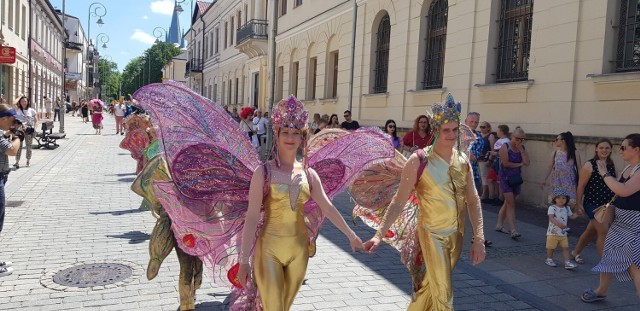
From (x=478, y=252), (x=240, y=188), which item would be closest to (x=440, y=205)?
(x=478, y=252)

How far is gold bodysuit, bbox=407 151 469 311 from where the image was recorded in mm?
3611

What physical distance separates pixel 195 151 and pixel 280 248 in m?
0.86

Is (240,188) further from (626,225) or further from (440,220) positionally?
(626,225)

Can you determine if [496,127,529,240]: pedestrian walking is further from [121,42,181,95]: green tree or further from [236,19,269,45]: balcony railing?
[121,42,181,95]: green tree

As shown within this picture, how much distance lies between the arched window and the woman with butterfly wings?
13119 millimetres

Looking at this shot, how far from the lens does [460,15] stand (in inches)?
484

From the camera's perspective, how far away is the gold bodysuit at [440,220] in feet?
11.8

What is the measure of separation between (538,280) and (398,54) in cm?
1034

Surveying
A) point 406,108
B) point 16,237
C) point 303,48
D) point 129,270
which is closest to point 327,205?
point 129,270

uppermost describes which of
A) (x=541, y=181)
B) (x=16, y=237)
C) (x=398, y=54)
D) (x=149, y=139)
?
(x=398, y=54)

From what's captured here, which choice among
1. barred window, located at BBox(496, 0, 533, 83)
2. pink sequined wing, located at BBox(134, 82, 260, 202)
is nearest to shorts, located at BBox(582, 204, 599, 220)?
pink sequined wing, located at BBox(134, 82, 260, 202)

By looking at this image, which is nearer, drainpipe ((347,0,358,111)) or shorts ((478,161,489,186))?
shorts ((478,161,489,186))

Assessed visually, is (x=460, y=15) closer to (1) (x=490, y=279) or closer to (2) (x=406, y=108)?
(2) (x=406, y=108)

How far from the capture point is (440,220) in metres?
3.66
